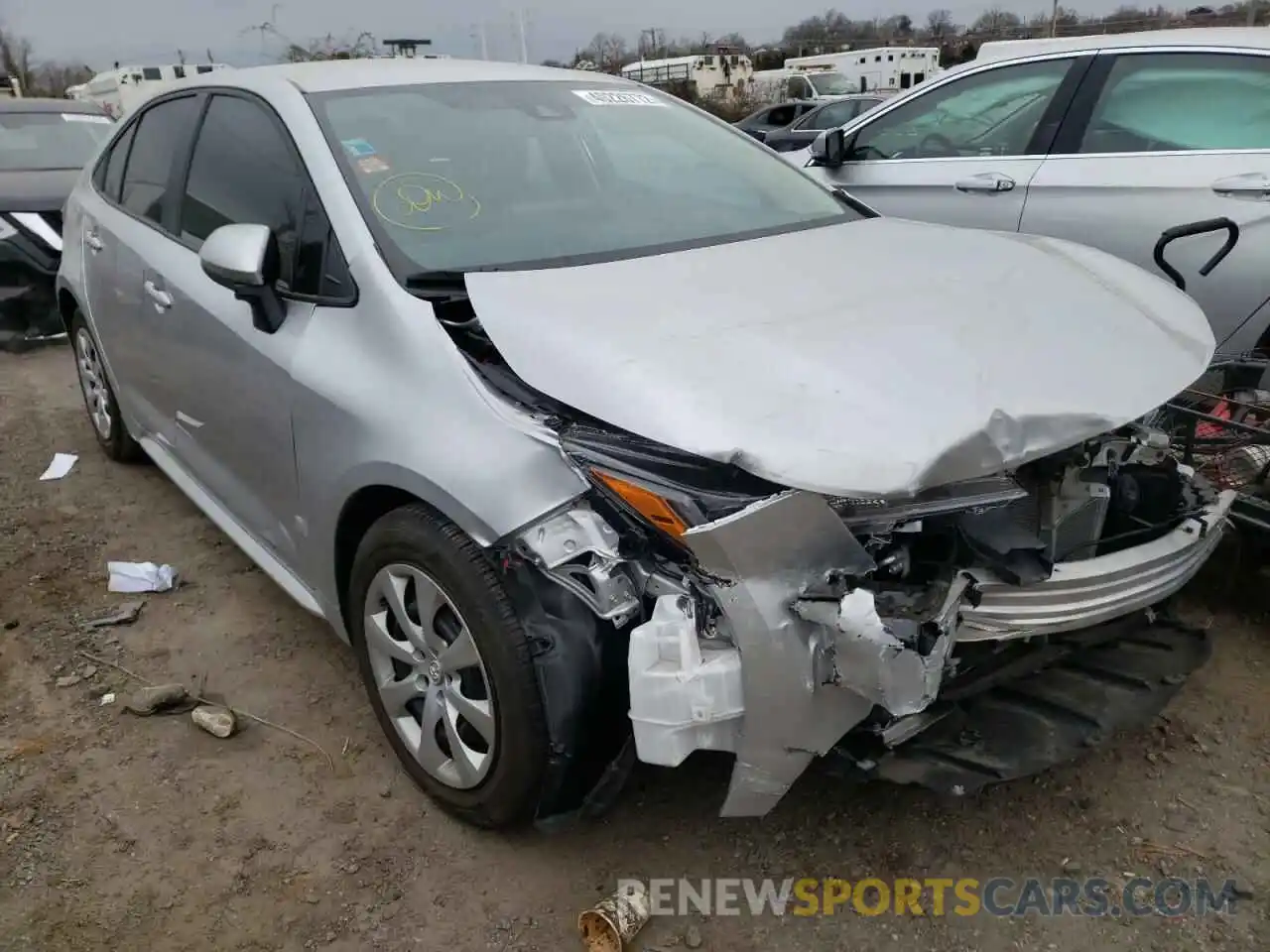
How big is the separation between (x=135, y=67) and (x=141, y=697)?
21.3 meters

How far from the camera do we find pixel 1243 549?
3.03 m

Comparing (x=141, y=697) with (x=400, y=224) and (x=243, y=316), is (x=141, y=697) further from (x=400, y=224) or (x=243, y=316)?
(x=400, y=224)

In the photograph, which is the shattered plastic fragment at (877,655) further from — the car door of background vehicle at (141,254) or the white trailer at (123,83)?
the white trailer at (123,83)

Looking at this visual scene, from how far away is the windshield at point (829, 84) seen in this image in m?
20.3

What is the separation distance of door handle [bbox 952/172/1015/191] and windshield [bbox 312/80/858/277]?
4.10 ft

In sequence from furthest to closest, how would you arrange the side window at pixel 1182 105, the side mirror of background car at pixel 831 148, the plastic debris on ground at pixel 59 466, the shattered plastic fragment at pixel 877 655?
the side mirror of background car at pixel 831 148
the plastic debris on ground at pixel 59 466
the side window at pixel 1182 105
the shattered plastic fragment at pixel 877 655

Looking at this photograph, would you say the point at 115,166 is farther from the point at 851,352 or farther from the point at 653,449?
the point at 851,352

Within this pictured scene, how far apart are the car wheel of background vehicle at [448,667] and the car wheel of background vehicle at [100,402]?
2483 millimetres

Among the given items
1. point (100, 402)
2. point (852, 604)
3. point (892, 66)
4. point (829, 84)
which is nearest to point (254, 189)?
point (852, 604)

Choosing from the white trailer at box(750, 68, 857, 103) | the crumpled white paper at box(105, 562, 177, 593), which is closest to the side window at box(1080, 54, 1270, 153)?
the crumpled white paper at box(105, 562, 177, 593)

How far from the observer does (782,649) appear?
5.71ft

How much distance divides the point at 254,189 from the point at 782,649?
2034mm

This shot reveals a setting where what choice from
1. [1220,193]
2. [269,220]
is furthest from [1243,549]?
[269,220]

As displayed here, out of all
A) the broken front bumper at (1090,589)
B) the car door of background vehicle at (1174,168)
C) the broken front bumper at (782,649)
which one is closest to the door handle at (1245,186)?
the car door of background vehicle at (1174,168)
